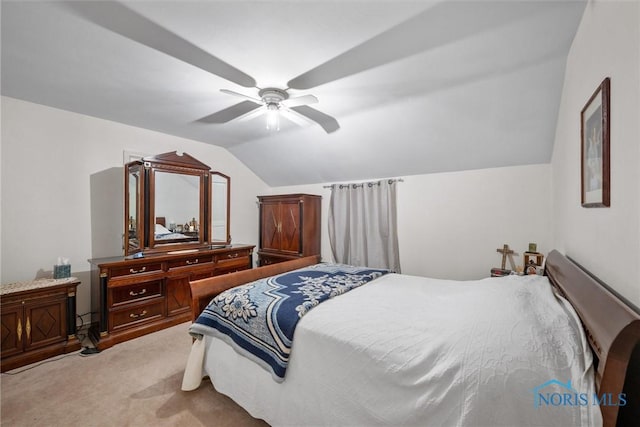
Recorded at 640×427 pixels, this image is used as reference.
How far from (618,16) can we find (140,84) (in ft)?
10.5

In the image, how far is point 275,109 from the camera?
2.48m

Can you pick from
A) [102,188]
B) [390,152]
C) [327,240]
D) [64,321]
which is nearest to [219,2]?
[390,152]

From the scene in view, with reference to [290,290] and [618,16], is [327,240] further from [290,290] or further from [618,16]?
[618,16]

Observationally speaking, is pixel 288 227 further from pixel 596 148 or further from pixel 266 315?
pixel 596 148

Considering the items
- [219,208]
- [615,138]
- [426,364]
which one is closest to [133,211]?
[219,208]

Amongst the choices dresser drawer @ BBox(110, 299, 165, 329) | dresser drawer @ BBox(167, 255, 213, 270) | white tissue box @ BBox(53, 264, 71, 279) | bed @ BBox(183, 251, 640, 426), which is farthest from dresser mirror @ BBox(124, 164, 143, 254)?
bed @ BBox(183, 251, 640, 426)

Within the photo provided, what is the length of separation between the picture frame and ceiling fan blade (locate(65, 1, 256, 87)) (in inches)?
90.7

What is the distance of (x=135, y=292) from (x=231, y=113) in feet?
7.58

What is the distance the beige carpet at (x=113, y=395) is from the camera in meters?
1.71

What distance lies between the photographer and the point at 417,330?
1.39 metres

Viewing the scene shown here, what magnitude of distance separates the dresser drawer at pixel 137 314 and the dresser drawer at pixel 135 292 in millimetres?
82

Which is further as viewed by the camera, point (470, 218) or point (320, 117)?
point (470, 218)

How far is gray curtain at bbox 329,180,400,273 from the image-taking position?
3.79 m

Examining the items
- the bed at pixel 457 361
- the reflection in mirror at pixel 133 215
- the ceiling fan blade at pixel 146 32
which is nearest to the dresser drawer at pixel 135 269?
the reflection in mirror at pixel 133 215
